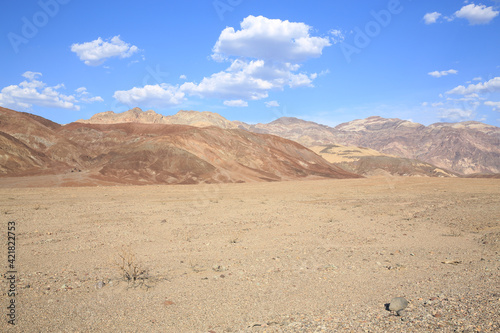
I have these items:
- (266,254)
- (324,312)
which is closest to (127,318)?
(324,312)

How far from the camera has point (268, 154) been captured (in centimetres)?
7288

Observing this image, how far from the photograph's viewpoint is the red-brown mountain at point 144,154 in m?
50.1

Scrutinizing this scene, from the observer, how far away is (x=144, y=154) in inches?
2242

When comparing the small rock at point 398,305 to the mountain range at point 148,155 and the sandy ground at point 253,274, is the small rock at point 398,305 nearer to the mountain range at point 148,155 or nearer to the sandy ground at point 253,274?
the sandy ground at point 253,274

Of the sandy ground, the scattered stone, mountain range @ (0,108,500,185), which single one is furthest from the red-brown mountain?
the scattered stone

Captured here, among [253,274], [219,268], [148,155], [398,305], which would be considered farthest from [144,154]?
[398,305]

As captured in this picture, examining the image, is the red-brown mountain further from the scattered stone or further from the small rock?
the small rock

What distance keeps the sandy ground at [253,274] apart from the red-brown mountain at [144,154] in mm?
34343

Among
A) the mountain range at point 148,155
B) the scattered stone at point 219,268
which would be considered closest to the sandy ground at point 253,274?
the scattered stone at point 219,268

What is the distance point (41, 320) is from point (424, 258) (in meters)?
9.84

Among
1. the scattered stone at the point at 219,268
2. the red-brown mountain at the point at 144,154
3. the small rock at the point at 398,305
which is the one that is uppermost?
the red-brown mountain at the point at 144,154

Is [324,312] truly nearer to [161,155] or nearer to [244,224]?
[244,224]

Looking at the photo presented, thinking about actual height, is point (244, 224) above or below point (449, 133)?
below

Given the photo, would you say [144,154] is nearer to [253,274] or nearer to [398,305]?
[253,274]
